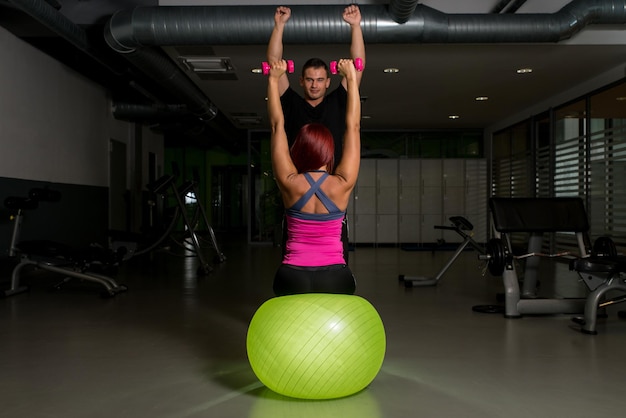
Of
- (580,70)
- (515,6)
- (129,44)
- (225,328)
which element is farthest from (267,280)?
(580,70)

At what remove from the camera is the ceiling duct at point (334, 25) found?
444 cm

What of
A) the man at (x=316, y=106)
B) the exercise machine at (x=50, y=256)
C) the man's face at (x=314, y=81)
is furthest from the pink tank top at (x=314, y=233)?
the exercise machine at (x=50, y=256)

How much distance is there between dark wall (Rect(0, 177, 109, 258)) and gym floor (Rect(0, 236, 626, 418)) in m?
1.34

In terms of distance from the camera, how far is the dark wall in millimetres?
5594

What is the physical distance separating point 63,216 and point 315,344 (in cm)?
602

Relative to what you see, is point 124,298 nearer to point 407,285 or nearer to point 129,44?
point 129,44

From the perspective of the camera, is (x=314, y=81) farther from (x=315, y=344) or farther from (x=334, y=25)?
(x=334, y=25)

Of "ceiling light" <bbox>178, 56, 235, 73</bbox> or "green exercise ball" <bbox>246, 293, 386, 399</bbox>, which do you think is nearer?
"green exercise ball" <bbox>246, 293, 386, 399</bbox>

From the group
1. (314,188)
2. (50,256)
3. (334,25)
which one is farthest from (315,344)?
(50,256)

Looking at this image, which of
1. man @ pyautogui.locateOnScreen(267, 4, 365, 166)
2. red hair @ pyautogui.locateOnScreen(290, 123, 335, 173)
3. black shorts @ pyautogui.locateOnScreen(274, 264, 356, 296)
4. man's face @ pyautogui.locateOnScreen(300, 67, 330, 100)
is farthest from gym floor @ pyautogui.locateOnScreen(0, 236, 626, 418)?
man's face @ pyautogui.locateOnScreen(300, 67, 330, 100)

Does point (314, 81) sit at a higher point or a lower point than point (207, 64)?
lower

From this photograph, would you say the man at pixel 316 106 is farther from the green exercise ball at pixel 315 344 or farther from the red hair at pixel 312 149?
the green exercise ball at pixel 315 344

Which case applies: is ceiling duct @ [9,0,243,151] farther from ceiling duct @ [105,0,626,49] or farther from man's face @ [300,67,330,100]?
man's face @ [300,67,330,100]

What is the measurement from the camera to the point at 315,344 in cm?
196
